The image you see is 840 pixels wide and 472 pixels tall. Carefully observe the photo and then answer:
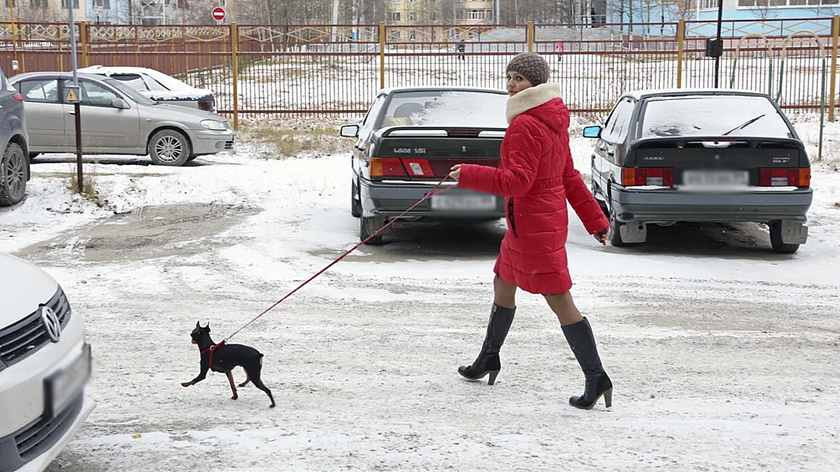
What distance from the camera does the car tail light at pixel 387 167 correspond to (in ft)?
29.6

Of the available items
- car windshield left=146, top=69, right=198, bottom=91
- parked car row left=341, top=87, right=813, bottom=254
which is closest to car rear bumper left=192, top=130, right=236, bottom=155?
car windshield left=146, top=69, right=198, bottom=91

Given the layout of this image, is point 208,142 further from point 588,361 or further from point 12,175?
point 588,361

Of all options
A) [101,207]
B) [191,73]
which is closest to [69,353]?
[101,207]

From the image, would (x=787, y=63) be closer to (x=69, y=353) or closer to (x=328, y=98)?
(x=328, y=98)

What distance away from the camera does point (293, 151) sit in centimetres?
1833

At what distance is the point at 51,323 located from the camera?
376 cm

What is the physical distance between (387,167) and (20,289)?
17.9 ft

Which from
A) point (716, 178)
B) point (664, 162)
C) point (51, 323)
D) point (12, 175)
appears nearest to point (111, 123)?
point (12, 175)

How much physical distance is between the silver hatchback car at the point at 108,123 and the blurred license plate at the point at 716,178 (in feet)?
35.4

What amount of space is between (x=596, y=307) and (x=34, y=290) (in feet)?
14.7

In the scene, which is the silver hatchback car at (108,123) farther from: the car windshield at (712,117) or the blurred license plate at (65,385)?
the blurred license plate at (65,385)

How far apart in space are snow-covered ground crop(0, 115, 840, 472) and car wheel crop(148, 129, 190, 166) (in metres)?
4.35

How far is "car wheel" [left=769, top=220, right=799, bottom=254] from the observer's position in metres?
9.38

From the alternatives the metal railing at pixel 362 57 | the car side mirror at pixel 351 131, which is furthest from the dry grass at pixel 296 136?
the car side mirror at pixel 351 131
